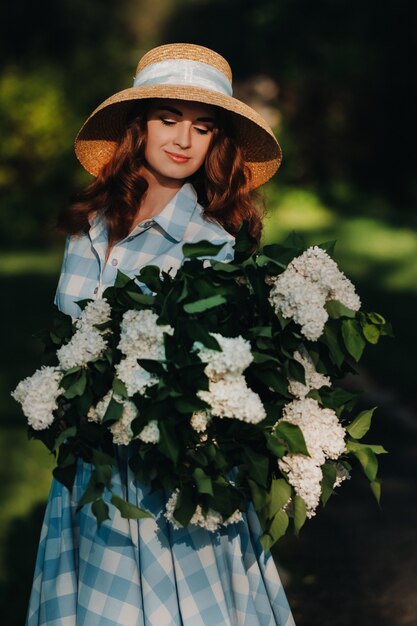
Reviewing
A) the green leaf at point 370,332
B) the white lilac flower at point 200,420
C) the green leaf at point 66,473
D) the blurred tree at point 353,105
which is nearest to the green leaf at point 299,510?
the white lilac flower at point 200,420

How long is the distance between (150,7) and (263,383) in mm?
25002

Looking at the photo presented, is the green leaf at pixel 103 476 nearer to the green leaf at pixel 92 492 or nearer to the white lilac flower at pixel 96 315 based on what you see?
the green leaf at pixel 92 492

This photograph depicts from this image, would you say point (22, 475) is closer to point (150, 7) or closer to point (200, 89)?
point (200, 89)

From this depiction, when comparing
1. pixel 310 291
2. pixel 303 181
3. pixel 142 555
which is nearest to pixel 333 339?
pixel 310 291

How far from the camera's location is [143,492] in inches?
119

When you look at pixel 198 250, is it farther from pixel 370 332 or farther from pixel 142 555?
pixel 142 555

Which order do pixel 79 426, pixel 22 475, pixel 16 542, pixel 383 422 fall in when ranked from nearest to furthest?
1. pixel 79 426
2. pixel 16 542
3. pixel 22 475
4. pixel 383 422

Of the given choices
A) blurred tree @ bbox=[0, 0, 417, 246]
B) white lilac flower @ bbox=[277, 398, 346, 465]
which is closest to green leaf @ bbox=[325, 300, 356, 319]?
white lilac flower @ bbox=[277, 398, 346, 465]

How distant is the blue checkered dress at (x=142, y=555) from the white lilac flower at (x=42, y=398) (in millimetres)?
318

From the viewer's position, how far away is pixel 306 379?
2.88 meters

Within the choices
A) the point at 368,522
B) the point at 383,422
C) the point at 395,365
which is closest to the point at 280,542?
the point at 368,522

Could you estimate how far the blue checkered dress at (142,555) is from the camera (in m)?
3.03

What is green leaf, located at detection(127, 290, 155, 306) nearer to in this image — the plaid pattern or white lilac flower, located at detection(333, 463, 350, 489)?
the plaid pattern

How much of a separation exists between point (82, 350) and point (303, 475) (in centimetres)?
66
